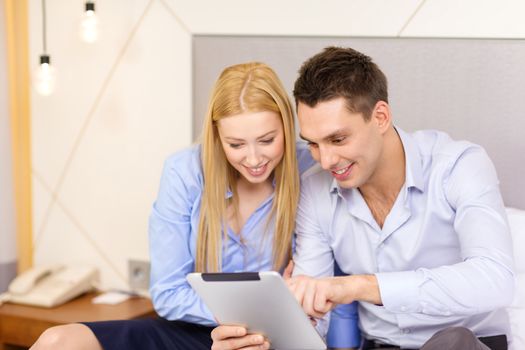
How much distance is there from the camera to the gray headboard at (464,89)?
7.17ft

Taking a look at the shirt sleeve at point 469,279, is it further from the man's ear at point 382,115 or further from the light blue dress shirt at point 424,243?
the man's ear at point 382,115

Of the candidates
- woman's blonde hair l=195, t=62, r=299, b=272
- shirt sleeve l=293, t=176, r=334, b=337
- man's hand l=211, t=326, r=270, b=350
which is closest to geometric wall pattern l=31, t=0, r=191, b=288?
woman's blonde hair l=195, t=62, r=299, b=272

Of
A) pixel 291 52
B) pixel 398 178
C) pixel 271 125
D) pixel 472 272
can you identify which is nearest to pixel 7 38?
pixel 291 52

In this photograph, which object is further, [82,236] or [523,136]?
[82,236]

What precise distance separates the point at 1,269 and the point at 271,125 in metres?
1.51

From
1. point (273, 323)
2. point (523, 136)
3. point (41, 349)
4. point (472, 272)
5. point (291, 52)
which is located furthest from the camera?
point (291, 52)

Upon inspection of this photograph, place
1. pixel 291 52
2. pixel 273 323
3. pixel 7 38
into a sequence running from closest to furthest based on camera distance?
1. pixel 273 323
2. pixel 291 52
3. pixel 7 38

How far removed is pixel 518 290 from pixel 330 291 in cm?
63

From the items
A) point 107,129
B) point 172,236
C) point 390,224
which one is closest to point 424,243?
point 390,224

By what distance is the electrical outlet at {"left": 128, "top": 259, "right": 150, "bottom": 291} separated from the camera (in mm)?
2791

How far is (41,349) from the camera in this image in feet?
6.05

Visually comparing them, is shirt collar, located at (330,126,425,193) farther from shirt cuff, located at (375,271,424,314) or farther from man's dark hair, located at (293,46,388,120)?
shirt cuff, located at (375,271,424,314)

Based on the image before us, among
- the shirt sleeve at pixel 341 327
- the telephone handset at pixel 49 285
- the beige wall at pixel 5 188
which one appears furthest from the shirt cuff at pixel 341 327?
the beige wall at pixel 5 188

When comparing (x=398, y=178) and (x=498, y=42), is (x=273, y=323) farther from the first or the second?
(x=498, y=42)
